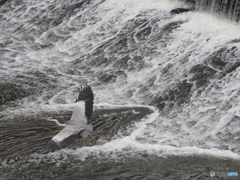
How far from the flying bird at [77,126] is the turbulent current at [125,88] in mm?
282

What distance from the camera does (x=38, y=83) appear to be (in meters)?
8.55

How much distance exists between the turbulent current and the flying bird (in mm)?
282

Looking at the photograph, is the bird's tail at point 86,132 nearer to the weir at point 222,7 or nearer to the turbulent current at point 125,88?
the turbulent current at point 125,88

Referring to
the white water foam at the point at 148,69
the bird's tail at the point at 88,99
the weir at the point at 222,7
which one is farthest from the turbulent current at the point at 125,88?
the bird's tail at the point at 88,99

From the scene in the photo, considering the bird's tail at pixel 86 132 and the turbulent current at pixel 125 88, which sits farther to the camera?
the bird's tail at pixel 86 132

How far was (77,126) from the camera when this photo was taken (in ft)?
18.1

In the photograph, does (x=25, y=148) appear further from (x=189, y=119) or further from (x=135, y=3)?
(x=135, y=3)

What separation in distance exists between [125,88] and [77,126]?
2.91 m

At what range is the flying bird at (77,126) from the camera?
501 centimetres

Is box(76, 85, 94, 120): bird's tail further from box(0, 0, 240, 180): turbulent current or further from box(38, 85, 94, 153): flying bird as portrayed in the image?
box(0, 0, 240, 180): turbulent current

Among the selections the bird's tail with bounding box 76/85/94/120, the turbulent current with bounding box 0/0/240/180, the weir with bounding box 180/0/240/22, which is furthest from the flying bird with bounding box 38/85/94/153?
the weir with bounding box 180/0/240/22

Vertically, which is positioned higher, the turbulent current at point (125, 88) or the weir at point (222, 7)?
the weir at point (222, 7)

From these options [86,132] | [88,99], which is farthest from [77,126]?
[88,99]

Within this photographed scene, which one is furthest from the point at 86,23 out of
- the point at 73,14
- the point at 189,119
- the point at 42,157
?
the point at 42,157
